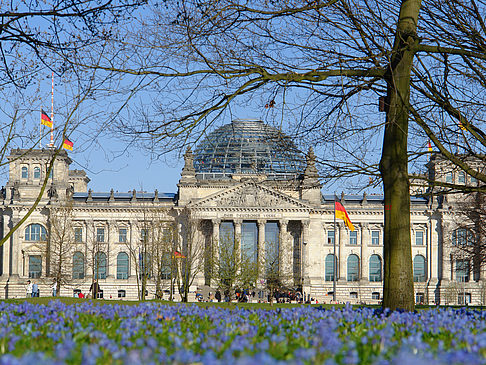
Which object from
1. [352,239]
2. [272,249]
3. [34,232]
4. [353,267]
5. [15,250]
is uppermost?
[34,232]

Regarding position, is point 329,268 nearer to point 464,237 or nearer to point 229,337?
point 464,237

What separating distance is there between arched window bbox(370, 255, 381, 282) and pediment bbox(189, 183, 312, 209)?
1280 cm

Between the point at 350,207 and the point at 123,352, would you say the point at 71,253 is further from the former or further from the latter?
the point at 123,352

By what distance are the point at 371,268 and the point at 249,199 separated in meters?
20.7

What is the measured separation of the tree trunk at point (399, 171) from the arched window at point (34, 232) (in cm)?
10102

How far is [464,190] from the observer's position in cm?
1603

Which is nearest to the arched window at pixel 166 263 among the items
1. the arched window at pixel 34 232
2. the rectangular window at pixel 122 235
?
the rectangular window at pixel 122 235

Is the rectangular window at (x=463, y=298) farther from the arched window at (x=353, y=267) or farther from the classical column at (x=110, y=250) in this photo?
the classical column at (x=110, y=250)

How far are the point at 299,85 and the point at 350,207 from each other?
322ft

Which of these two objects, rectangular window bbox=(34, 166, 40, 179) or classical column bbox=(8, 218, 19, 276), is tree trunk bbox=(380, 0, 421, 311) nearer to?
classical column bbox=(8, 218, 19, 276)

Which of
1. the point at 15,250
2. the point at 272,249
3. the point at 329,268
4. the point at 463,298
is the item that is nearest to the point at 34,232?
the point at 15,250

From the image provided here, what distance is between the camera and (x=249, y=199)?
108938mm

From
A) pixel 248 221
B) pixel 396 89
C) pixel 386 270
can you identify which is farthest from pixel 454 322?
pixel 248 221

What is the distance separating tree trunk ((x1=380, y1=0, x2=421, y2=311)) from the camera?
1452 cm
